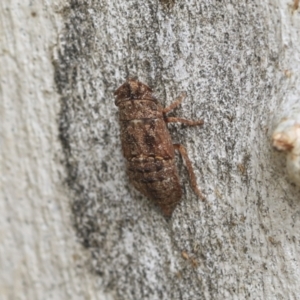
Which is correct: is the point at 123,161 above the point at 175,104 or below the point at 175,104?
below

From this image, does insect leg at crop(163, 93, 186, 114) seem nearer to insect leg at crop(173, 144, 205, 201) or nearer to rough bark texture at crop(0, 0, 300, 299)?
rough bark texture at crop(0, 0, 300, 299)

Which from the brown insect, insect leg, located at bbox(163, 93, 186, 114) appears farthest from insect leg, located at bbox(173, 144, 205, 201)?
insect leg, located at bbox(163, 93, 186, 114)

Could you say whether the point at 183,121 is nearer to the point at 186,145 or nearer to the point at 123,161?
the point at 186,145

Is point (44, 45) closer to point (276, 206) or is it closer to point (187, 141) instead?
point (187, 141)

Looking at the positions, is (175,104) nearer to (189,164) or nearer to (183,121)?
(183,121)

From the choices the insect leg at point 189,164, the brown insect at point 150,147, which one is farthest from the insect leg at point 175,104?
the insect leg at point 189,164

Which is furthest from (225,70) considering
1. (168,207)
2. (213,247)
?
(213,247)

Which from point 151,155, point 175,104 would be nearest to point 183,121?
point 175,104

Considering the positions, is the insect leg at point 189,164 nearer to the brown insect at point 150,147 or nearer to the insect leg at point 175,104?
the brown insect at point 150,147
